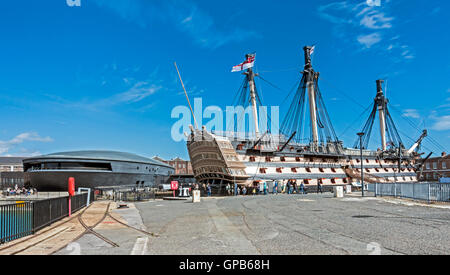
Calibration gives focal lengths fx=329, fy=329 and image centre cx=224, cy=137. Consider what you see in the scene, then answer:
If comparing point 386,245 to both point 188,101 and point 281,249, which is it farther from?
point 188,101

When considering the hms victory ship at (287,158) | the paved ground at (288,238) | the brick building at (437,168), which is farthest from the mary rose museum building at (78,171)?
the brick building at (437,168)

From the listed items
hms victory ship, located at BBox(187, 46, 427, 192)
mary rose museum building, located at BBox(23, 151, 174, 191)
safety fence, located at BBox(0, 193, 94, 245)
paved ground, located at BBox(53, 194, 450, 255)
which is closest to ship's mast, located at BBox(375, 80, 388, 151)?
hms victory ship, located at BBox(187, 46, 427, 192)

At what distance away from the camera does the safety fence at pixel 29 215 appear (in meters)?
12.3

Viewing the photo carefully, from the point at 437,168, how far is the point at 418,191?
7889cm

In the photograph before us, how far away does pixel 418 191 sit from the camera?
25.5 m

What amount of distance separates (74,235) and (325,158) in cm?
4823

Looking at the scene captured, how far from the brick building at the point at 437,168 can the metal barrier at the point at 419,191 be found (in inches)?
2745

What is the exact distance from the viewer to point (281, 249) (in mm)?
8672

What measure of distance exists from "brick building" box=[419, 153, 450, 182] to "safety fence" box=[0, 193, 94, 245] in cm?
9544

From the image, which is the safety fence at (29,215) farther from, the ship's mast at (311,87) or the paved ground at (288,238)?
the ship's mast at (311,87)

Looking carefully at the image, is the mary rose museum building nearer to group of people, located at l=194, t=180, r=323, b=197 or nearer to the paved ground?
group of people, located at l=194, t=180, r=323, b=197

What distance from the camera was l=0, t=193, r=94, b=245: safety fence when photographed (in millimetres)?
12281
